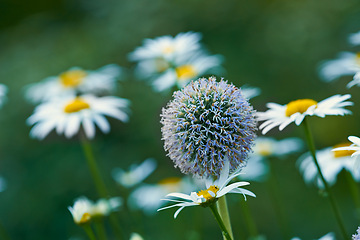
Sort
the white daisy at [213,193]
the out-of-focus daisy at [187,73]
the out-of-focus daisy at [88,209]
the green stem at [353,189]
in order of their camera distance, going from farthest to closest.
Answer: the out-of-focus daisy at [187,73]
the green stem at [353,189]
the out-of-focus daisy at [88,209]
the white daisy at [213,193]

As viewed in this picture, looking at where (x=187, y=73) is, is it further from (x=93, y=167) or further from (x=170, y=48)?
(x=93, y=167)

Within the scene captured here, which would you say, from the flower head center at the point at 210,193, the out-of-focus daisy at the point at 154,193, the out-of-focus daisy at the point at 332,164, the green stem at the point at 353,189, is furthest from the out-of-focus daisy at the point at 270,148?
the flower head center at the point at 210,193

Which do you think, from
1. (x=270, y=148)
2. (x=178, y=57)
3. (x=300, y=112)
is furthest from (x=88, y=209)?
(x=270, y=148)

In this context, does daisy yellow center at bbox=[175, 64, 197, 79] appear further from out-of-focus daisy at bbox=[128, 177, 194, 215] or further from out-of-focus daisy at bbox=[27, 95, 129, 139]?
out-of-focus daisy at bbox=[128, 177, 194, 215]

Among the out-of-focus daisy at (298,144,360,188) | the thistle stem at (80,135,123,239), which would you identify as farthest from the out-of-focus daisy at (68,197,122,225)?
the out-of-focus daisy at (298,144,360,188)

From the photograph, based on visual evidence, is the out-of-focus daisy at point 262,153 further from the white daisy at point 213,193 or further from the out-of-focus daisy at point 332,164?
the white daisy at point 213,193

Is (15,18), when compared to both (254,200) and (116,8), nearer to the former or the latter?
(116,8)

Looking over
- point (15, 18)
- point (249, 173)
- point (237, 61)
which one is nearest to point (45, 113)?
point (249, 173)
